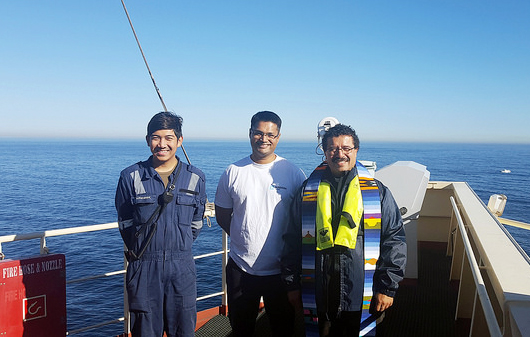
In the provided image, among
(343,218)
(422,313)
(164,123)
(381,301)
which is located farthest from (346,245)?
(422,313)

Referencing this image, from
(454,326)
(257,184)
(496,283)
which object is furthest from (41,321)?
(454,326)

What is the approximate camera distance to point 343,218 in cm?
196

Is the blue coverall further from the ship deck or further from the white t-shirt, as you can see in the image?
the ship deck

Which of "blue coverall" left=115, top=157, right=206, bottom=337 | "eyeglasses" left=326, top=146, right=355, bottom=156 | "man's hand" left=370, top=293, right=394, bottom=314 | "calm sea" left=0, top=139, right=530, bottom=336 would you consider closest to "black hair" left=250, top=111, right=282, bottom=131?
"eyeglasses" left=326, top=146, right=355, bottom=156

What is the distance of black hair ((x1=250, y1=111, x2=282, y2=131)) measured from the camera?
2262 millimetres

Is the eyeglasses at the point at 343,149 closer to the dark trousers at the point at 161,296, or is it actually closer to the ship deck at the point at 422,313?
the dark trousers at the point at 161,296

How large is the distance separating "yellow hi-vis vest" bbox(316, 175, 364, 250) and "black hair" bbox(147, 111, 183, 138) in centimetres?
86

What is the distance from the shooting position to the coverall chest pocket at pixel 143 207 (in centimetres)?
212

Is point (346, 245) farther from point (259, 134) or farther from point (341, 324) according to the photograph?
point (259, 134)

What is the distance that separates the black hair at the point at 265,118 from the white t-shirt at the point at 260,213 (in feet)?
0.76

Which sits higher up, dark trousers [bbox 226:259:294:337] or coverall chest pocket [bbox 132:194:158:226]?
coverall chest pocket [bbox 132:194:158:226]

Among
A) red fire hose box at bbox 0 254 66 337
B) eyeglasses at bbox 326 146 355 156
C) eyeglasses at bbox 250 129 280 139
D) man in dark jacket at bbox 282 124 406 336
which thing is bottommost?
red fire hose box at bbox 0 254 66 337

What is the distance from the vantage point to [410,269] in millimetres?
4219

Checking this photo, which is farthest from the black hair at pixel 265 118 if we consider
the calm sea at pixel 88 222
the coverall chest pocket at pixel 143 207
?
the calm sea at pixel 88 222
